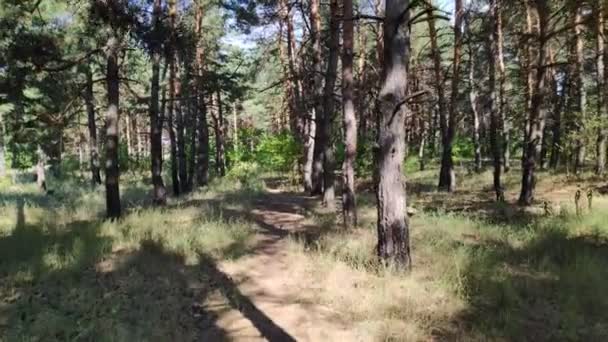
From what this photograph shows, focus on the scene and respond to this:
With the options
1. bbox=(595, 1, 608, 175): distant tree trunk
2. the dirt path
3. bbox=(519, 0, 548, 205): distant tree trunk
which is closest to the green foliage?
bbox=(519, 0, 548, 205): distant tree trunk

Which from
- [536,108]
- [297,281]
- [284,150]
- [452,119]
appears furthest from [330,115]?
[284,150]

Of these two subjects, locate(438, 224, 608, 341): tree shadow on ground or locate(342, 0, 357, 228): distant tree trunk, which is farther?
locate(342, 0, 357, 228): distant tree trunk

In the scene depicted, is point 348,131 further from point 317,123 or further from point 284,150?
point 284,150

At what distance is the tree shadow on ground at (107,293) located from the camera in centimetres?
481

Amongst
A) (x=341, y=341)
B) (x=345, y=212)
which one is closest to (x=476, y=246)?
(x=345, y=212)

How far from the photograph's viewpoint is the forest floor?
4777mm

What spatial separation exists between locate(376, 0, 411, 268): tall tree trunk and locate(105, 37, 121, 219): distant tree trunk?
6.09 m

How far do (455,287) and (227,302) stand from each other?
2.63 meters

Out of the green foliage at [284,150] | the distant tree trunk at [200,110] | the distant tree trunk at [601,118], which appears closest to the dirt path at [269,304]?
the green foliage at [284,150]

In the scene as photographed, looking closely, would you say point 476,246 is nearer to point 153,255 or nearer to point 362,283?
point 362,283

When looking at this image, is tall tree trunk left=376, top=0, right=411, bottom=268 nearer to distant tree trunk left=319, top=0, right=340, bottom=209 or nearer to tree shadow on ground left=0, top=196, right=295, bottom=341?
tree shadow on ground left=0, top=196, right=295, bottom=341

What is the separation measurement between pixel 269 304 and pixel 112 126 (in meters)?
6.29

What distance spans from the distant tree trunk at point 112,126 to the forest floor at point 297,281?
3.31 ft

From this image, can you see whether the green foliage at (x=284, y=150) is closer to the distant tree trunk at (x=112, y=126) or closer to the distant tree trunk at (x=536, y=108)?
the distant tree trunk at (x=536, y=108)
